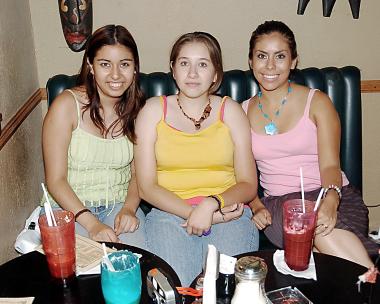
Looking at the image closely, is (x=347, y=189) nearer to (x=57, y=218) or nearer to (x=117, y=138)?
(x=117, y=138)

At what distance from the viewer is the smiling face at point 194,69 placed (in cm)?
217

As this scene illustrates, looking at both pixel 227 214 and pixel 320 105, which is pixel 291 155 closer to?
pixel 320 105

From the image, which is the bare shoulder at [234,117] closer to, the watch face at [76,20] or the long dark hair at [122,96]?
the long dark hair at [122,96]

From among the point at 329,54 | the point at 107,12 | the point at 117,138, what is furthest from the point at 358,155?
the point at 107,12

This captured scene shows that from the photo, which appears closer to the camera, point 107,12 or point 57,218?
point 57,218

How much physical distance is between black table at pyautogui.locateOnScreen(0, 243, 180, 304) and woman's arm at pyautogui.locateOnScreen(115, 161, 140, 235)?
0.50 metres

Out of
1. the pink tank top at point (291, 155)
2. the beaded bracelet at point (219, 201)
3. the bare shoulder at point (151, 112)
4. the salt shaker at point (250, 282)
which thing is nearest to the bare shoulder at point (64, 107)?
the bare shoulder at point (151, 112)

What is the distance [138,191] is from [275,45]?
0.87 meters

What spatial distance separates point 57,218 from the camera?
5.06ft

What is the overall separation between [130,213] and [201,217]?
12.8 inches

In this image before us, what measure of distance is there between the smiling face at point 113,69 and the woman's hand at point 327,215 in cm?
94

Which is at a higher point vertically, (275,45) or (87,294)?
(275,45)

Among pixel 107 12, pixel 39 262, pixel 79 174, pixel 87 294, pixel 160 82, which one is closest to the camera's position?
pixel 87 294

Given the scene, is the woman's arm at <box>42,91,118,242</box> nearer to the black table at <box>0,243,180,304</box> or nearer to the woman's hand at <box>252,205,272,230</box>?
the black table at <box>0,243,180,304</box>
